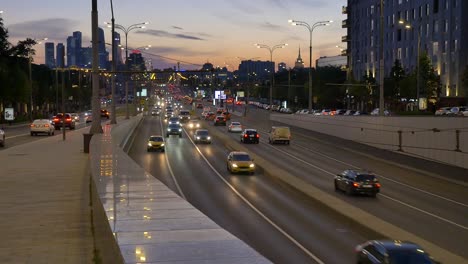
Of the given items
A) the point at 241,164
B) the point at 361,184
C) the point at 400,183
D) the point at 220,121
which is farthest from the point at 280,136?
the point at 361,184

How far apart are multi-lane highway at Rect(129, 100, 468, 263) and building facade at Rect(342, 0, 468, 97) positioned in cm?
2958

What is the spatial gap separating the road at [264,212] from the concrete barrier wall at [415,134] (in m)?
12.8

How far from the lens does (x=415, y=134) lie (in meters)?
47.1

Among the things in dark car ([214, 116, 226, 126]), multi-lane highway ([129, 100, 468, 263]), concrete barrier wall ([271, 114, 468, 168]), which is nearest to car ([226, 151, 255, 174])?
multi-lane highway ([129, 100, 468, 263])

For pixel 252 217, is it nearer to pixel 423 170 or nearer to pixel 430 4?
pixel 423 170

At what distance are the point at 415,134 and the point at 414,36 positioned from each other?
59.4m

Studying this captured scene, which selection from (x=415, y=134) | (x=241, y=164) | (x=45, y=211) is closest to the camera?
(x=45, y=211)

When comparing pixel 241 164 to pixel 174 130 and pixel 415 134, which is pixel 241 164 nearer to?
pixel 415 134

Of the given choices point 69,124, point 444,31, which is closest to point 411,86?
point 444,31

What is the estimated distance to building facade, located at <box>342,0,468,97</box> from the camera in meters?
88.9

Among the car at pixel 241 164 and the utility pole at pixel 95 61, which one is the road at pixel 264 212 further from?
the utility pole at pixel 95 61

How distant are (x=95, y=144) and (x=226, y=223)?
14.8 metres

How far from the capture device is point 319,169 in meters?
43.6

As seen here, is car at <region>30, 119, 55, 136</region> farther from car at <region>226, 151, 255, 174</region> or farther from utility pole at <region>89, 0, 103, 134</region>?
car at <region>226, 151, 255, 174</region>
